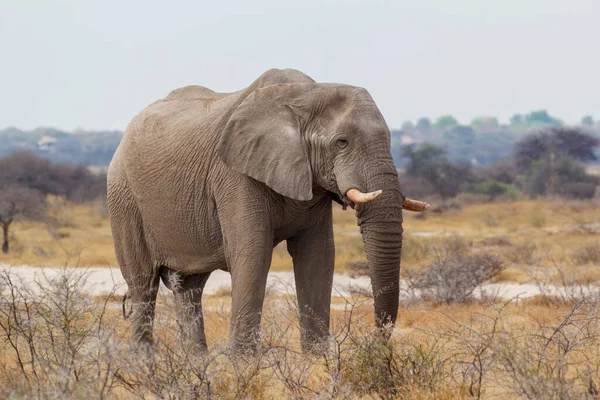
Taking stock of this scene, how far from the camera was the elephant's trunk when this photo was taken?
652cm

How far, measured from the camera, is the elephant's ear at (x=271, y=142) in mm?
6844

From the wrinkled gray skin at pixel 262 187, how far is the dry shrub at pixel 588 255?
1079 centimetres

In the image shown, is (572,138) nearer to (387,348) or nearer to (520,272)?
(520,272)

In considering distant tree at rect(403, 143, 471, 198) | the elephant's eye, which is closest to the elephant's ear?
the elephant's eye

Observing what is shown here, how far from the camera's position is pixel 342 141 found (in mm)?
6766

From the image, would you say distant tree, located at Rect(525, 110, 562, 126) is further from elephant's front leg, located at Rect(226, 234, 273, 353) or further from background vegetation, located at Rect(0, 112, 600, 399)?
elephant's front leg, located at Rect(226, 234, 273, 353)

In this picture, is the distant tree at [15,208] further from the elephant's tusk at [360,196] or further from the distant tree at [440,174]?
the distant tree at [440,174]

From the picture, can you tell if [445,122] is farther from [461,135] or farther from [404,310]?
[404,310]

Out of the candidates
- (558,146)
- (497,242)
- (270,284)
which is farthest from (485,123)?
(270,284)

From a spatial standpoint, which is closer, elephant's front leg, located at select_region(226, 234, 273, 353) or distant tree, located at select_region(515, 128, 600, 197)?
elephant's front leg, located at select_region(226, 234, 273, 353)

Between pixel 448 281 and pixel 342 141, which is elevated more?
pixel 342 141

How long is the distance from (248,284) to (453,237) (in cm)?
1582

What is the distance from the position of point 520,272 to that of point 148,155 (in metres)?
9.63

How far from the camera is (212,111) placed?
25.1ft
